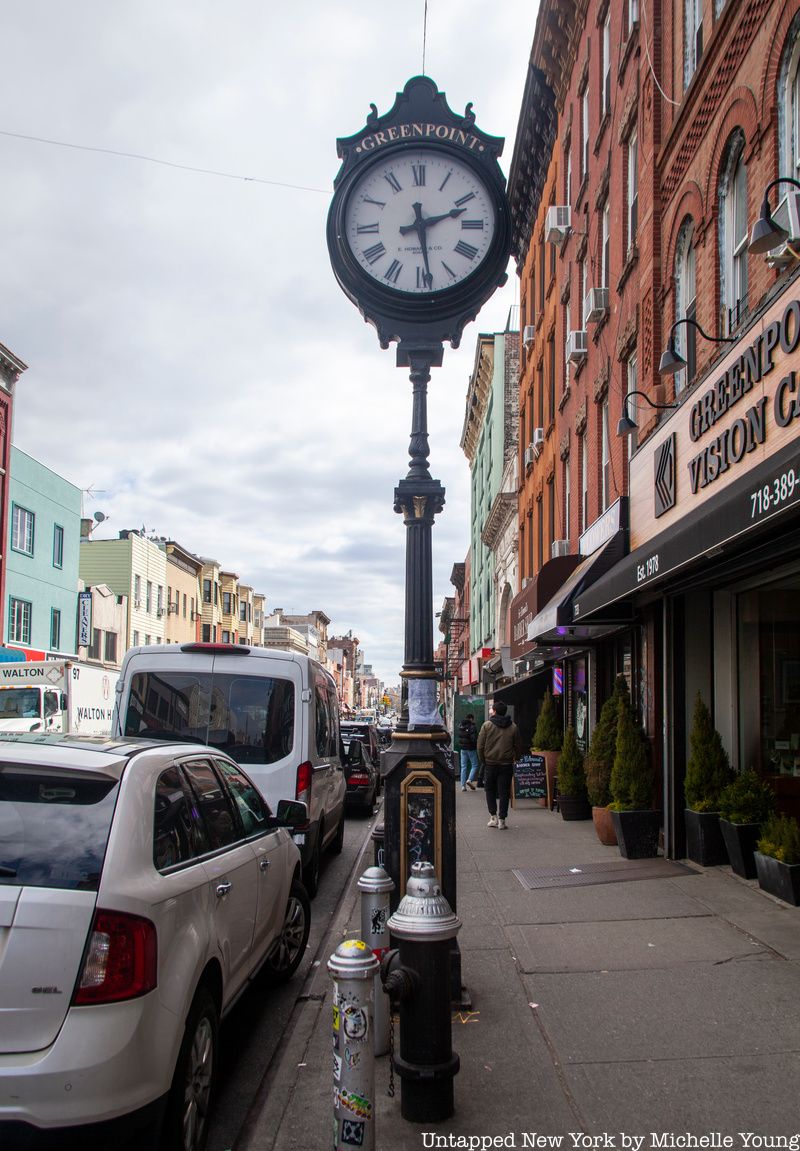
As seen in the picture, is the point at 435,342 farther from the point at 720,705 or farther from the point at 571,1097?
the point at 720,705

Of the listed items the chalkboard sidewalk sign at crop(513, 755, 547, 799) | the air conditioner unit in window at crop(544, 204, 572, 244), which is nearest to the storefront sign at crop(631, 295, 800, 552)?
the chalkboard sidewalk sign at crop(513, 755, 547, 799)

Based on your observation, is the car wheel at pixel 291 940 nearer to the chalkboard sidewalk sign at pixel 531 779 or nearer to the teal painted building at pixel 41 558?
the chalkboard sidewalk sign at pixel 531 779

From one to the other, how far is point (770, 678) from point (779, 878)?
9.83 ft

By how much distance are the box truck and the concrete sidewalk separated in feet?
57.3

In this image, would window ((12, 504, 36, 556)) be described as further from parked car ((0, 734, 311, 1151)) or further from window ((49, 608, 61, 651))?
parked car ((0, 734, 311, 1151))

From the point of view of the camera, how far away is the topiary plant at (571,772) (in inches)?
591

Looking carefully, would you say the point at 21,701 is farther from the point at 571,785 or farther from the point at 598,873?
the point at 598,873

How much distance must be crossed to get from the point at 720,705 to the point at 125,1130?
352 inches

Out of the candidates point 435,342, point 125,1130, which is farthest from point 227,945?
point 435,342

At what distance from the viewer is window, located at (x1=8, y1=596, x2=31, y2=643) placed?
3506cm

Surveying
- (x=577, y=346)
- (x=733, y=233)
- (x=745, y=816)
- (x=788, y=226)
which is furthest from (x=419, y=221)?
(x=577, y=346)

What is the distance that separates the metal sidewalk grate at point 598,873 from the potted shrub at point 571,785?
435cm

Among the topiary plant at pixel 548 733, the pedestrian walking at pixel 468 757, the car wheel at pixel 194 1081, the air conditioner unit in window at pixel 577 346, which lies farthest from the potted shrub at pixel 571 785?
the car wheel at pixel 194 1081

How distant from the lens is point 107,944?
133 inches
